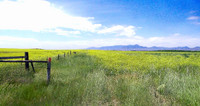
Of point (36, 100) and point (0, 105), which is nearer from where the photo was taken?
point (0, 105)

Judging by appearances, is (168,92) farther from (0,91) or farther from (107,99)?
(0,91)

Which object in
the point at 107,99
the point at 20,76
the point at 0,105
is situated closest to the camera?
the point at 0,105

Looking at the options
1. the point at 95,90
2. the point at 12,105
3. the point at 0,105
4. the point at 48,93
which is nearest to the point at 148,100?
the point at 95,90

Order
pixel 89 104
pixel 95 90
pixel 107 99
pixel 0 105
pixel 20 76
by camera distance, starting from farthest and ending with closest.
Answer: pixel 20 76 < pixel 95 90 < pixel 107 99 < pixel 89 104 < pixel 0 105

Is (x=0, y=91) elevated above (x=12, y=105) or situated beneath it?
elevated above

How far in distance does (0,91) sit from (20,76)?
10.6 ft

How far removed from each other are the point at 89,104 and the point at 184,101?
11.7ft

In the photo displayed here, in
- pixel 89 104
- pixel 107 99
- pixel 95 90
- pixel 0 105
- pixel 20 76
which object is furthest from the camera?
pixel 20 76

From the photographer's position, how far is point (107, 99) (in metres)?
4.69

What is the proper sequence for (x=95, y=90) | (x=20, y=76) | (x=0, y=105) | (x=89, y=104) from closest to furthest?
(x=0, y=105) < (x=89, y=104) < (x=95, y=90) < (x=20, y=76)

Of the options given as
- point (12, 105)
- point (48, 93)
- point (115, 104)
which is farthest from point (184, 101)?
point (12, 105)

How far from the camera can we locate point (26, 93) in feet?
16.2

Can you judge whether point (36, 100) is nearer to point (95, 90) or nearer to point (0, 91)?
point (0, 91)

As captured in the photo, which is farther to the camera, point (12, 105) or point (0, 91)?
point (0, 91)
